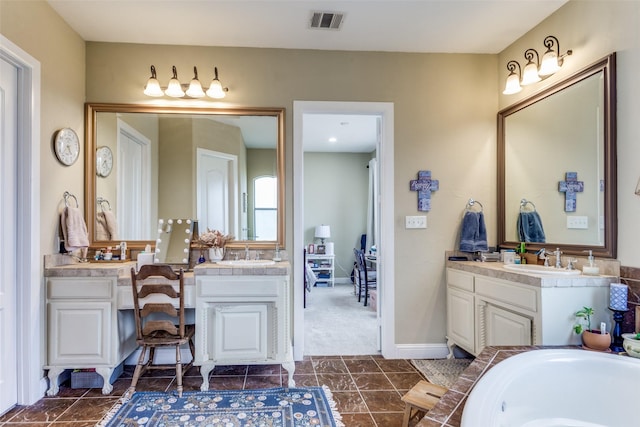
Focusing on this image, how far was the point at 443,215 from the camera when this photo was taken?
3.23 m

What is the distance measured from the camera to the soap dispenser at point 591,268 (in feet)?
7.19

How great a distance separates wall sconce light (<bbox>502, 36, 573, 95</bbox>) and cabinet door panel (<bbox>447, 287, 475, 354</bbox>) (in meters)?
1.69

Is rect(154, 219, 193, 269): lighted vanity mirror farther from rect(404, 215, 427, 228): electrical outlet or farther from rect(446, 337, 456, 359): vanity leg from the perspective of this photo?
rect(446, 337, 456, 359): vanity leg

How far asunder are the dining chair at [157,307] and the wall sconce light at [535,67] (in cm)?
287

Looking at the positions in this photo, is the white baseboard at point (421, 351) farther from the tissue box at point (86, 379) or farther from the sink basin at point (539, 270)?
the tissue box at point (86, 379)

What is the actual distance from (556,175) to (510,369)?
162cm

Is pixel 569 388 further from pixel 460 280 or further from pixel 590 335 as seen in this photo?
pixel 460 280

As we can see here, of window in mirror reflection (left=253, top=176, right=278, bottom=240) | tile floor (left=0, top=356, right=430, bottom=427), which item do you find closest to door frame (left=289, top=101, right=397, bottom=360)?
window in mirror reflection (left=253, top=176, right=278, bottom=240)

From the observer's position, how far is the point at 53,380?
8.23 feet

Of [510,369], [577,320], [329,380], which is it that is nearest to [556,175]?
[577,320]

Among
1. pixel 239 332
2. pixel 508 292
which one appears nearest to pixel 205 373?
pixel 239 332

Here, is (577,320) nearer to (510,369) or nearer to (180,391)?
(510,369)

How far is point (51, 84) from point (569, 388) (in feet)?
12.1

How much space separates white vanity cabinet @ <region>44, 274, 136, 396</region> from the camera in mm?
2510
